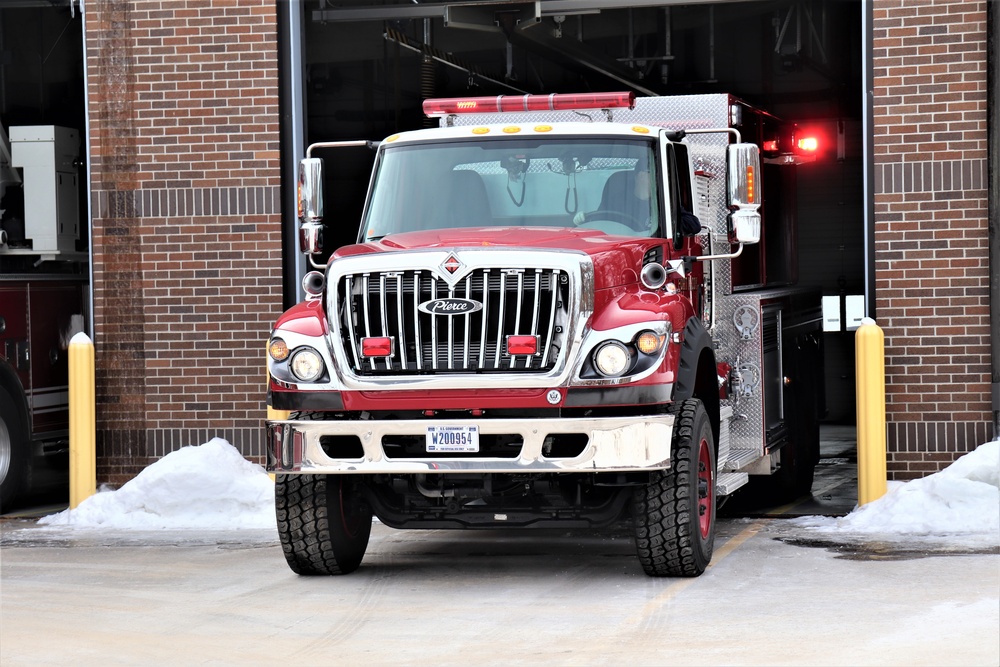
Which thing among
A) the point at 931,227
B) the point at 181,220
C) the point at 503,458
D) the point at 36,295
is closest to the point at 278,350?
the point at 503,458

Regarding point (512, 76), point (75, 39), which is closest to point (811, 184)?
point (512, 76)

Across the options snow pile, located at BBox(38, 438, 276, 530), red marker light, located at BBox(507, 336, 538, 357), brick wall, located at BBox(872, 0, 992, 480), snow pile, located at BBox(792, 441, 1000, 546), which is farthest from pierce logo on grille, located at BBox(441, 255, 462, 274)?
brick wall, located at BBox(872, 0, 992, 480)

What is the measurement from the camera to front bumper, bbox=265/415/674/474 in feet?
27.1

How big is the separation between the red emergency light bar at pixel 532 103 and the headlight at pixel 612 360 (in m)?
2.32

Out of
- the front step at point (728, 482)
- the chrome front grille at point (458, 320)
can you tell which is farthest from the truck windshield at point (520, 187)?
the front step at point (728, 482)

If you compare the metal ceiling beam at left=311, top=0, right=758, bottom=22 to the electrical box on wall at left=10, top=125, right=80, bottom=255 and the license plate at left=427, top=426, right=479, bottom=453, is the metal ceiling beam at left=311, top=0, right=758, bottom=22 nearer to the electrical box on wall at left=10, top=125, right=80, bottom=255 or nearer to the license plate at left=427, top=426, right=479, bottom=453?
the electrical box on wall at left=10, top=125, right=80, bottom=255

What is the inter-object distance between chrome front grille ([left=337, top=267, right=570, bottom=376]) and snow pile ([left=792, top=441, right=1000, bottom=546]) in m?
3.33

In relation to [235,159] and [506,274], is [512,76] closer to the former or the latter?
[235,159]

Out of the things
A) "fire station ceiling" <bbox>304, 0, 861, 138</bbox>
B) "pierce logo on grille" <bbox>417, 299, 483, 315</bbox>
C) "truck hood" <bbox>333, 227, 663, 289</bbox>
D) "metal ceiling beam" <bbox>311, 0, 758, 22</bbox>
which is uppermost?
"fire station ceiling" <bbox>304, 0, 861, 138</bbox>

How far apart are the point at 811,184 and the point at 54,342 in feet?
39.4

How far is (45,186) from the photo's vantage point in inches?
589

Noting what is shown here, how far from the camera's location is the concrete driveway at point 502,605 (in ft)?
23.2

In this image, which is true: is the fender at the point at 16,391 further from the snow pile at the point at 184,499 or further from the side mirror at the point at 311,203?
the side mirror at the point at 311,203

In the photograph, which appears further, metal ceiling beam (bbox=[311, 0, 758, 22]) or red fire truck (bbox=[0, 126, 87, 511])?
red fire truck (bbox=[0, 126, 87, 511])
